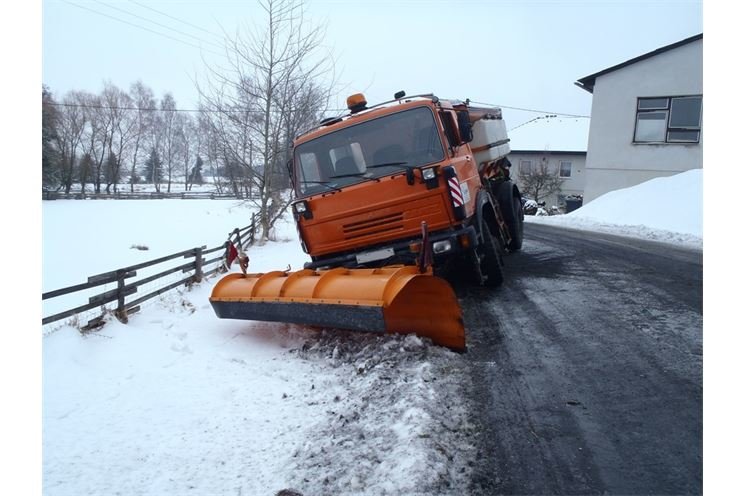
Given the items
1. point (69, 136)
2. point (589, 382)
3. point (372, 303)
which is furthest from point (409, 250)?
point (69, 136)

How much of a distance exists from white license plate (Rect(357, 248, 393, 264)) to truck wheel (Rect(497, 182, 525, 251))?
14.2 ft

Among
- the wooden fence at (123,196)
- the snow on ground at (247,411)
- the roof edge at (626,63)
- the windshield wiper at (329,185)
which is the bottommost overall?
the snow on ground at (247,411)

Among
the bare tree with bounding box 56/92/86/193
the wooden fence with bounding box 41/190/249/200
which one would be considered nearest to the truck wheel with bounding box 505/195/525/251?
the wooden fence with bounding box 41/190/249/200

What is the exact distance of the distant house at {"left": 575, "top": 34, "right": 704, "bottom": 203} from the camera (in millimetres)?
18938

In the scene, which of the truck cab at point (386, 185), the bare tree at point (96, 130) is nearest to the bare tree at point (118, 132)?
the bare tree at point (96, 130)

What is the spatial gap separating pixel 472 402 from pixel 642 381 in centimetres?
141

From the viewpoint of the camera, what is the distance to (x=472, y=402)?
370 centimetres

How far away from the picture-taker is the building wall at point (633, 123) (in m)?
18.9

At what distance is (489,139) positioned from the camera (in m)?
8.91

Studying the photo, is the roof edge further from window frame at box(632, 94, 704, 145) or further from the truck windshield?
the truck windshield

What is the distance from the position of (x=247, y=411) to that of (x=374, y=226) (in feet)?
8.54

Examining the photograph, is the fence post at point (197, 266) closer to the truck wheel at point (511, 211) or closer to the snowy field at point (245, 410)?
the snowy field at point (245, 410)

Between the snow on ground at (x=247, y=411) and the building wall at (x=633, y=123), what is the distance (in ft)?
63.6

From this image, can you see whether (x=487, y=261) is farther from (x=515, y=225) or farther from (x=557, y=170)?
(x=557, y=170)
